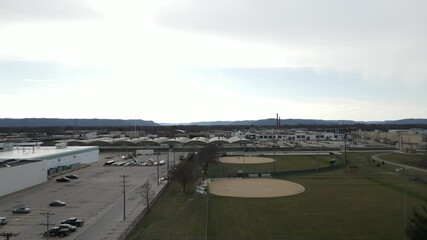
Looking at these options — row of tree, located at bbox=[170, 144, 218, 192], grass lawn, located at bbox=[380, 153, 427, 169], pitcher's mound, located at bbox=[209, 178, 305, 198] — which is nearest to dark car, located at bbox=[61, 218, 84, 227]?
row of tree, located at bbox=[170, 144, 218, 192]

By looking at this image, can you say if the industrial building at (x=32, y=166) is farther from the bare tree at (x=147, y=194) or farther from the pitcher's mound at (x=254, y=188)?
the pitcher's mound at (x=254, y=188)

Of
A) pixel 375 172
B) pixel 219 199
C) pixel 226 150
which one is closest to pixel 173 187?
pixel 219 199

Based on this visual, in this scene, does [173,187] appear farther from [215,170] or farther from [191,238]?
[191,238]

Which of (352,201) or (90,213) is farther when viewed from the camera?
(352,201)

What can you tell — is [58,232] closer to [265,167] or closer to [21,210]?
[21,210]

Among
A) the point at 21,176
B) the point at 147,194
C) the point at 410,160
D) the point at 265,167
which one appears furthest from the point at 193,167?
the point at 410,160
